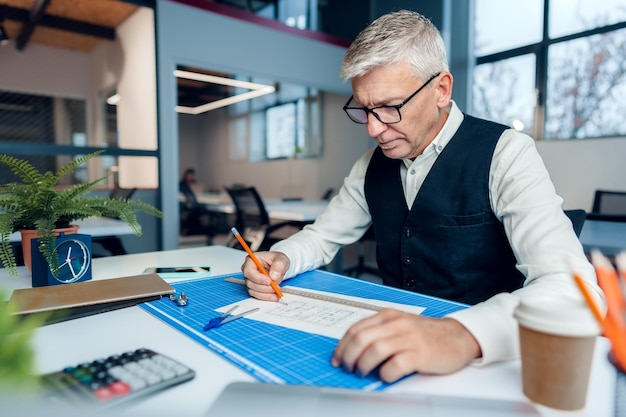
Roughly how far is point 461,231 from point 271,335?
67cm

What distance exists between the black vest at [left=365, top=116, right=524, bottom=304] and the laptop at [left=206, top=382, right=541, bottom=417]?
0.72 m

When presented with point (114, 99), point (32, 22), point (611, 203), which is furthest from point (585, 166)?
point (32, 22)

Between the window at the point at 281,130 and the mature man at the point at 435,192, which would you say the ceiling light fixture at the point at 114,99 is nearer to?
the window at the point at 281,130

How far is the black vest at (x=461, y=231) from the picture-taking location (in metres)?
1.15

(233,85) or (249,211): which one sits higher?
(233,85)

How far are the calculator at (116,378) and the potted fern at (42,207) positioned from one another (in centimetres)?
52

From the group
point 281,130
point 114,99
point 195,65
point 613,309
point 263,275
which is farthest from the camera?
point 281,130

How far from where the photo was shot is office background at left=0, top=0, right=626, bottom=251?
11.5 feet

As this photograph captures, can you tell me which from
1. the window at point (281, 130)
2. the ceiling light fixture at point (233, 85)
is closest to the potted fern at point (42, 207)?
the ceiling light fixture at point (233, 85)

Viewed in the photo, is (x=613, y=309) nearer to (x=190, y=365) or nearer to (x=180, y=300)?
(x=190, y=365)

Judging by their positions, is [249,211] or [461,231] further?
[249,211]

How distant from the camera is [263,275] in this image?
3.18 ft

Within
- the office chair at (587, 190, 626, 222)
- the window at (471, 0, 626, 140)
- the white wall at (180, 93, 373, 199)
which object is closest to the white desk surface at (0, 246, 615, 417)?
the office chair at (587, 190, 626, 222)

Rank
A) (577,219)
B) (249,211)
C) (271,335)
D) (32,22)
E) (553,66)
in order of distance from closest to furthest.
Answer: (271,335) < (577,219) < (249,211) < (553,66) < (32,22)
